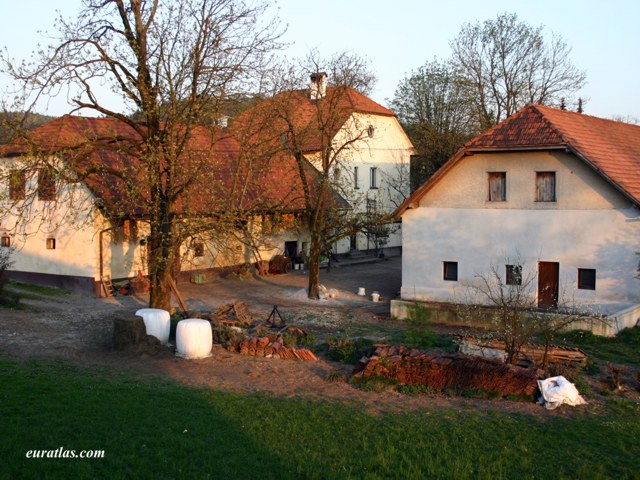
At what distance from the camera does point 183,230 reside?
17.5 metres

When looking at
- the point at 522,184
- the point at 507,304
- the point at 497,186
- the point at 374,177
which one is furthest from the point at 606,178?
the point at 374,177

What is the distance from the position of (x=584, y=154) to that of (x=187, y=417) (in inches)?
605

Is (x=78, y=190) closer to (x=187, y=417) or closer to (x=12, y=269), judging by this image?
(x=12, y=269)

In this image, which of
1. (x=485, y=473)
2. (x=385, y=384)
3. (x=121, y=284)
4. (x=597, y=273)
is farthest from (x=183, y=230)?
(x=597, y=273)

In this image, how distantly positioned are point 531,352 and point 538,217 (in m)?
7.96

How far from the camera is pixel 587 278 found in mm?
21266

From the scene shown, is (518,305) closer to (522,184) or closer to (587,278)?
(587,278)

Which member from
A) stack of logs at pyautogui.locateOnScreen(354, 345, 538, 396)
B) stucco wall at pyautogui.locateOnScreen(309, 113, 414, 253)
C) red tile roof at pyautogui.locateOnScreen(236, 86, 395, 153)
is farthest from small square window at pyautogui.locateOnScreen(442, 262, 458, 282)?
stucco wall at pyautogui.locateOnScreen(309, 113, 414, 253)

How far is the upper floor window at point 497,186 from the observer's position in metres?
22.4

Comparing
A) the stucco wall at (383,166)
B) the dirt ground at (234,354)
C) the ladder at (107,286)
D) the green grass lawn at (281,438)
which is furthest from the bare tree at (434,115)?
the green grass lawn at (281,438)

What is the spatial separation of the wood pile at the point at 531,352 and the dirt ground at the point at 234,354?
9.62 feet

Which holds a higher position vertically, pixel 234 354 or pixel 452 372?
pixel 452 372

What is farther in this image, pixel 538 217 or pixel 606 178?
pixel 538 217

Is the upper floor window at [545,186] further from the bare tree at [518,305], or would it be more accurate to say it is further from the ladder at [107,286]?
the ladder at [107,286]
